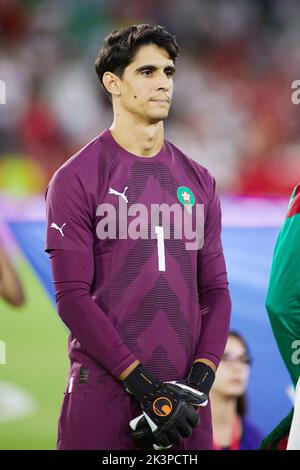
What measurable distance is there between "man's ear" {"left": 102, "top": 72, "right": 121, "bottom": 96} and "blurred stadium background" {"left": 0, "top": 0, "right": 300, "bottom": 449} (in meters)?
1.17

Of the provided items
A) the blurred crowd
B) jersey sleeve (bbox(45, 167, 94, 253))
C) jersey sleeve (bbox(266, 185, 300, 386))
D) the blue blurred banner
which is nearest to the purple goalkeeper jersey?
jersey sleeve (bbox(45, 167, 94, 253))

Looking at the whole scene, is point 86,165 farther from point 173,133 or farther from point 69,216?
point 173,133

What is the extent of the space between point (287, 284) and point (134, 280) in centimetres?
47

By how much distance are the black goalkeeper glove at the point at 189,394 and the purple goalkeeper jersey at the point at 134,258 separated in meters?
0.04

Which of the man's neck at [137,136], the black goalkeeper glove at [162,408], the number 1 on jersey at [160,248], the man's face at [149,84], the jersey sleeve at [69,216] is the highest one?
the man's face at [149,84]

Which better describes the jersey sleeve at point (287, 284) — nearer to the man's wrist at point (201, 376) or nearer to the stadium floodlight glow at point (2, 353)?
the man's wrist at point (201, 376)

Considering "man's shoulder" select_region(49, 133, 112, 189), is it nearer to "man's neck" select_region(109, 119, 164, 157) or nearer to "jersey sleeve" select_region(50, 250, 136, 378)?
"man's neck" select_region(109, 119, 164, 157)

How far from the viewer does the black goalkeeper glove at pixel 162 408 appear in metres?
2.01

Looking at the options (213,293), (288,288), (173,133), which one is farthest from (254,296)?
(173,133)

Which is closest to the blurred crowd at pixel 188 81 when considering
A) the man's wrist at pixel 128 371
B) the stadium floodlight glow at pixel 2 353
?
the stadium floodlight glow at pixel 2 353

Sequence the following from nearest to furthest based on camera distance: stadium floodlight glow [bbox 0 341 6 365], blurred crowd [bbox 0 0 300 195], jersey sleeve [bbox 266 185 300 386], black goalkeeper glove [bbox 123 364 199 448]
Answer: black goalkeeper glove [bbox 123 364 199 448]
jersey sleeve [bbox 266 185 300 386]
stadium floodlight glow [bbox 0 341 6 365]
blurred crowd [bbox 0 0 300 195]

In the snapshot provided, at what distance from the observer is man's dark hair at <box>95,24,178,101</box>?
2.18 meters

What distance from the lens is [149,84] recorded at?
2.19 metres
